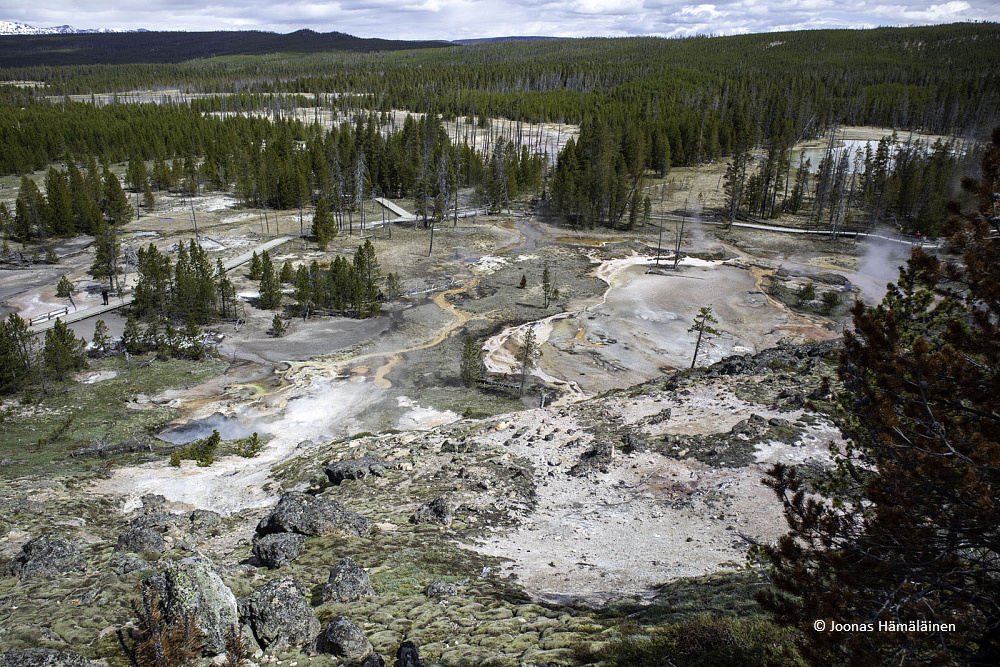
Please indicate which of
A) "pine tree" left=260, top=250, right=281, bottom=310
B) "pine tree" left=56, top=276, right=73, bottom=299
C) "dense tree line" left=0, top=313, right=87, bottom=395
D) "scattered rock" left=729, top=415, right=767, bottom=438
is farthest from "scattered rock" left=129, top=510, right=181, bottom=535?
"pine tree" left=56, top=276, right=73, bottom=299

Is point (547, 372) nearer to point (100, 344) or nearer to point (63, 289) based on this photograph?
point (100, 344)

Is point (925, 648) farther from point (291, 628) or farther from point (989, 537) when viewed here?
point (291, 628)

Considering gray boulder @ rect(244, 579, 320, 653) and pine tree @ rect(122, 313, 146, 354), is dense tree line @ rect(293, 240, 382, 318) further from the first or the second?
gray boulder @ rect(244, 579, 320, 653)


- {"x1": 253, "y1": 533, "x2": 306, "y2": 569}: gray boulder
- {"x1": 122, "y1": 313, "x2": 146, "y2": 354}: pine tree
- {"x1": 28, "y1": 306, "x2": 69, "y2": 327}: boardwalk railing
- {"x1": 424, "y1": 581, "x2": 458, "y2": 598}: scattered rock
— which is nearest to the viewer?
{"x1": 424, "y1": 581, "x2": 458, "y2": 598}: scattered rock

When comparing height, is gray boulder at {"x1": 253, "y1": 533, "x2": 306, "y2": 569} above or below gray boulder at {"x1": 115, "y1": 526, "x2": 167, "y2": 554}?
above

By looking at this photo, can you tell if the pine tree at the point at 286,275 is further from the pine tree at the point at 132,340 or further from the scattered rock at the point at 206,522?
the scattered rock at the point at 206,522

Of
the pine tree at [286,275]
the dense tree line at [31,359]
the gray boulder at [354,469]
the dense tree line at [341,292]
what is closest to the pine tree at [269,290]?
the dense tree line at [341,292]
